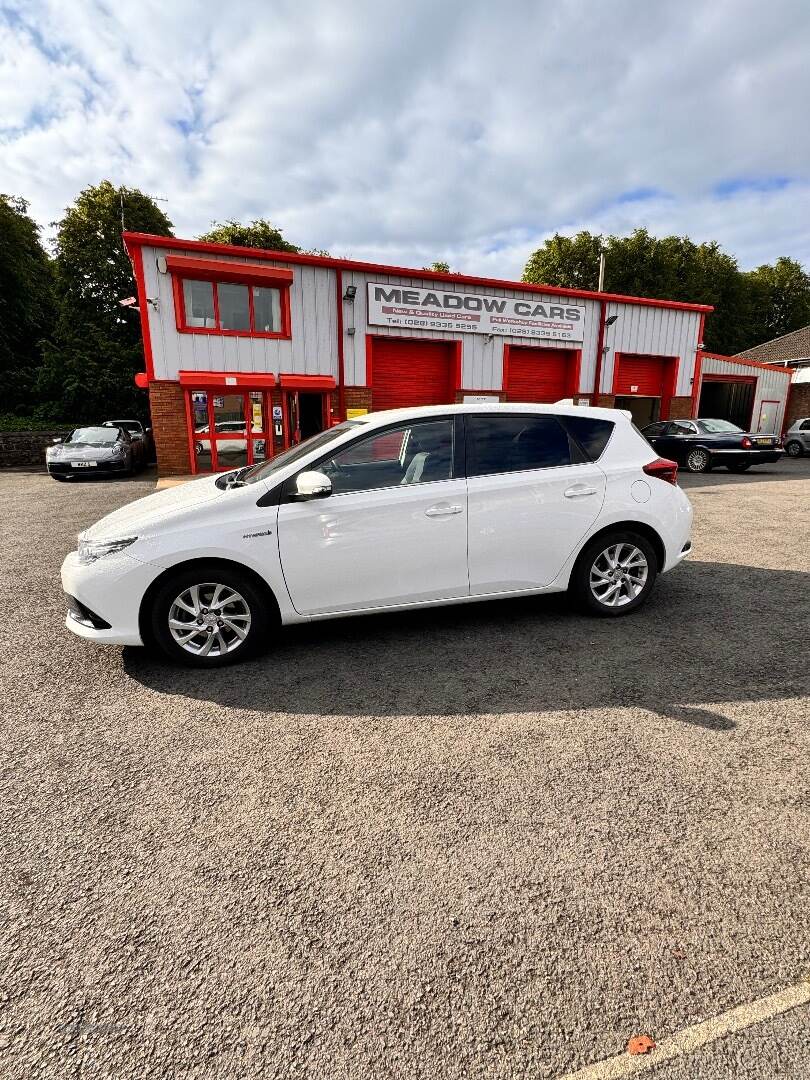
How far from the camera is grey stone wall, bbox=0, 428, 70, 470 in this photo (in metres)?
18.9

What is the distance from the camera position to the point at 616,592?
14.5ft

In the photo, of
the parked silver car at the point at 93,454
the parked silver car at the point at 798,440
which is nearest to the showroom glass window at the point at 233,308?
the parked silver car at the point at 93,454

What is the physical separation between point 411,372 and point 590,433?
12253 mm

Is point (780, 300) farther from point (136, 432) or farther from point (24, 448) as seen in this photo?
point (24, 448)

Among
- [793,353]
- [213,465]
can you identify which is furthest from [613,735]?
[793,353]

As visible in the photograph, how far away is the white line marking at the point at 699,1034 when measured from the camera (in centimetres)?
141

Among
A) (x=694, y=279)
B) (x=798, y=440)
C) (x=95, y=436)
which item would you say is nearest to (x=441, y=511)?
(x=95, y=436)

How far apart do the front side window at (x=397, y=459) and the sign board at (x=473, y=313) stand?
12.0 metres

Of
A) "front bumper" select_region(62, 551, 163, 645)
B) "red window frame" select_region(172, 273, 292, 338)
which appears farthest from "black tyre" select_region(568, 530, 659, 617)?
"red window frame" select_region(172, 273, 292, 338)

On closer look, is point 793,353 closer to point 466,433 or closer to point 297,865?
point 466,433

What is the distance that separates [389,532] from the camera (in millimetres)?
3646

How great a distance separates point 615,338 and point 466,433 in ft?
53.1

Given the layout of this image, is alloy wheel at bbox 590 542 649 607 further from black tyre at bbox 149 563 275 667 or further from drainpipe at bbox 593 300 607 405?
drainpipe at bbox 593 300 607 405

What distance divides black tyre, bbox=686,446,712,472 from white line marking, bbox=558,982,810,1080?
51.8ft
